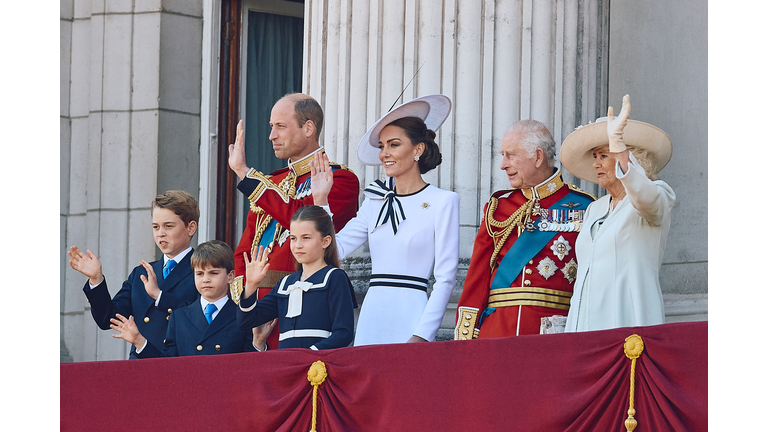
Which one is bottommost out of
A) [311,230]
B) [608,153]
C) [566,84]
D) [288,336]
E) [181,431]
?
[181,431]

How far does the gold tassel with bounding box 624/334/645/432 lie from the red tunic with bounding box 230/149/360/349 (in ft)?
6.57

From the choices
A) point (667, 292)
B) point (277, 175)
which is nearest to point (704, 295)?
point (667, 292)

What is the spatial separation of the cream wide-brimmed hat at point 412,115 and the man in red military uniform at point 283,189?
209 millimetres

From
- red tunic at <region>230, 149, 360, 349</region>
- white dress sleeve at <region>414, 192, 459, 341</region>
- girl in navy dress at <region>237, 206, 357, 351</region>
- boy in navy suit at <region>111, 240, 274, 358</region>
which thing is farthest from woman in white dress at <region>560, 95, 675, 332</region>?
boy in navy suit at <region>111, 240, 274, 358</region>

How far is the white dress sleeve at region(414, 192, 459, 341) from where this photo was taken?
16.6 feet

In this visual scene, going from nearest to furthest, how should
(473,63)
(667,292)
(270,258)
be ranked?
(270,258) → (473,63) → (667,292)

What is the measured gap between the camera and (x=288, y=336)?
16.1 ft

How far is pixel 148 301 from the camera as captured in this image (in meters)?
5.75

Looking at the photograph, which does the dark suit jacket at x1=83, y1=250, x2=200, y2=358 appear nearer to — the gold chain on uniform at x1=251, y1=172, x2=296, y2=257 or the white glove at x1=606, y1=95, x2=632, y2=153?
the gold chain on uniform at x1=251, y1=172, x2=296, y2=257

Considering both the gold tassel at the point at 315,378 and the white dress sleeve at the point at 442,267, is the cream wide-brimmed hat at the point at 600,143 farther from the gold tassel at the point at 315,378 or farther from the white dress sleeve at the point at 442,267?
the gold tassel at the point at 315,378

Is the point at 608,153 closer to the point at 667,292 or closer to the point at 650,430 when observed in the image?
the point at 650,430

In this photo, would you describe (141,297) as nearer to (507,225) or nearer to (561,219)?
(507,225)

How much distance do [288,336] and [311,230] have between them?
49 cm

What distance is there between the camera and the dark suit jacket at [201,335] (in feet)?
17.3
